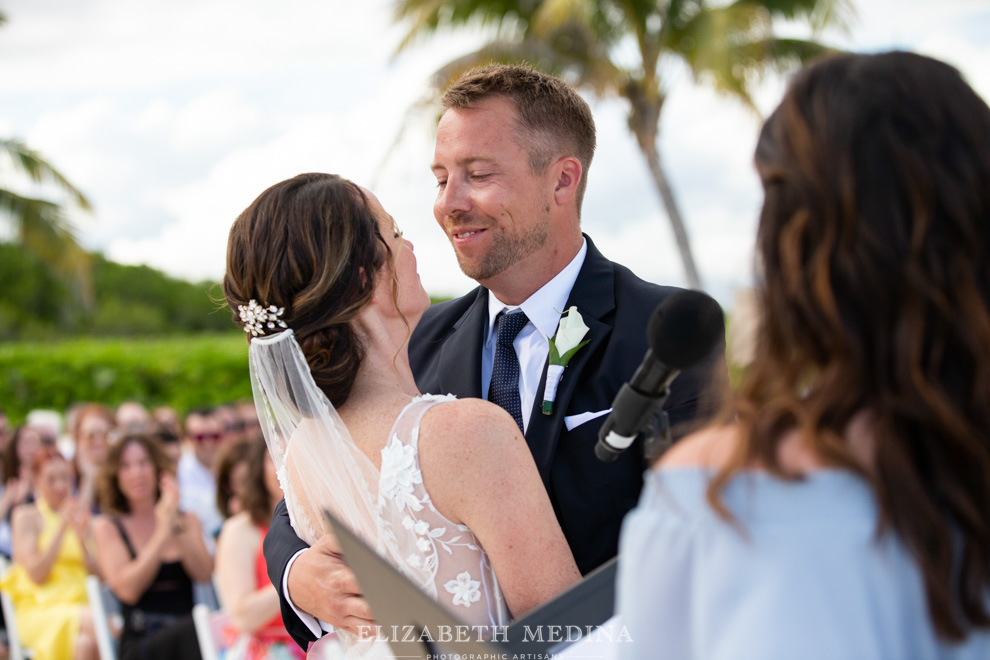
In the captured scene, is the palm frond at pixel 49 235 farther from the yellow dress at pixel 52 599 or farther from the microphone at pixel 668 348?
the microphone at pixel 668 348

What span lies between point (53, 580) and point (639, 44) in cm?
1097

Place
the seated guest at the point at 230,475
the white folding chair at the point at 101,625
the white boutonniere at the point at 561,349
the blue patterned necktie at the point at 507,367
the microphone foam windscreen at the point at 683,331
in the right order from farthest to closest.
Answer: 1. the seated guest at the point at 230,475
2. the white folding chair at the point at 101,625
3. the blue patterned necktie at the point at 507,367
4. the white boutonniere at the point at 561,349
5. the microphone foam windscreen at the point at 683,331

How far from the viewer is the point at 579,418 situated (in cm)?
270

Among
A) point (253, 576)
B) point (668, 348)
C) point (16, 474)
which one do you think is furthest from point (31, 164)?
point (668, 348)

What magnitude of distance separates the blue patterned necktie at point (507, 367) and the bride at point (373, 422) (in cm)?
51

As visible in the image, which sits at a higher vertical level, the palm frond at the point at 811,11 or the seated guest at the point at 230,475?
the palm frond at the point at 811,11

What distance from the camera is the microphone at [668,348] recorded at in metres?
1.43

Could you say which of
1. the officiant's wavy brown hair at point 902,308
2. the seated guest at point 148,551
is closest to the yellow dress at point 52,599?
the seated guest at point 148,551

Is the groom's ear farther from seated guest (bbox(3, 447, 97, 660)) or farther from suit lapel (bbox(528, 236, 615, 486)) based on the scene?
seated guest (bbox(3, 447, 97, 660))

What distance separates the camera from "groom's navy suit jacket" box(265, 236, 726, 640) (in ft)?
8.52

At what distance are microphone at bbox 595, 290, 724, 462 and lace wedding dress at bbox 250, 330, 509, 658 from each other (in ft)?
2.54

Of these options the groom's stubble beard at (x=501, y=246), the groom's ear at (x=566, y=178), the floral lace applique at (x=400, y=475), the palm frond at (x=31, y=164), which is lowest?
the floral lace applique at (x=400, y=475)

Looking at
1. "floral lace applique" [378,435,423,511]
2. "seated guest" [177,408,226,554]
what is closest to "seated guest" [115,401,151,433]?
"seated guest" [177,408,226,554]

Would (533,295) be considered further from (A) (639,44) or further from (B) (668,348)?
(A) (639,44)
